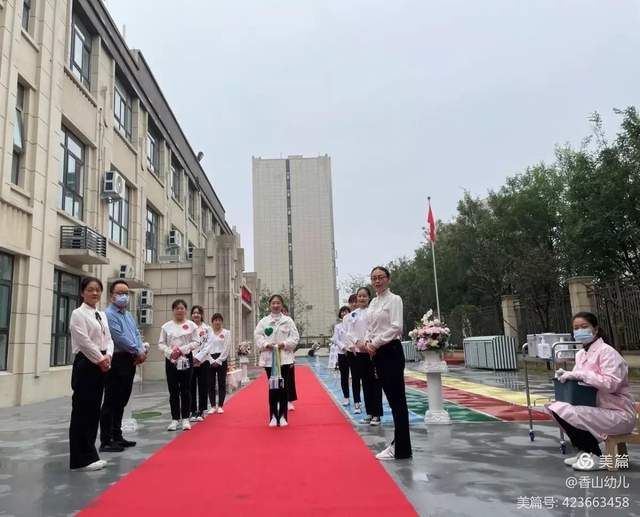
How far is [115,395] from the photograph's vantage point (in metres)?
5.59

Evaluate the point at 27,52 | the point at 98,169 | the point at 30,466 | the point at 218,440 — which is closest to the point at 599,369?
the point at 218,440

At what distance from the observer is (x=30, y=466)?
4707mm

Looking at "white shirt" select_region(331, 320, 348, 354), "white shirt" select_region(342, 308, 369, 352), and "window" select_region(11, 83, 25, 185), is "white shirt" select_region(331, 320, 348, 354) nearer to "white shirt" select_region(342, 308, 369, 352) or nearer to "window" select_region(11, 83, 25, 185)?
"white shirt" select_region(342, 308, 369, 352)

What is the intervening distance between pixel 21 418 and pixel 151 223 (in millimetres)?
13563

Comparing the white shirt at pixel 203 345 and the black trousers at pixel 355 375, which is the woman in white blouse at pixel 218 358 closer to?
the white shirt at pixel 203 345

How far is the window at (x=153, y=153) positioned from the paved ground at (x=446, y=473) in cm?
1624

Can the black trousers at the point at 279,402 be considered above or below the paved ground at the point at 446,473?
above

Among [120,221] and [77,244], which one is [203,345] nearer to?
[77,244]

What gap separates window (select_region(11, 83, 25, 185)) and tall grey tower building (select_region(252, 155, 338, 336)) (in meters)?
59.9

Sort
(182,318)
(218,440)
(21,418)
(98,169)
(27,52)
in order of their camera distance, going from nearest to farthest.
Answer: (218,440)
(182,318)
(21,418)
(27,52)
(98,169)

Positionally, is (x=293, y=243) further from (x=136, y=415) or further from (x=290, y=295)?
(x=136, y=415)

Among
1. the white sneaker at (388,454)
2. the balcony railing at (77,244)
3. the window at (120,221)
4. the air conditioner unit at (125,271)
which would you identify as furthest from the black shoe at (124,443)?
the window at (120,221)

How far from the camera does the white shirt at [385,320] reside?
4.74m

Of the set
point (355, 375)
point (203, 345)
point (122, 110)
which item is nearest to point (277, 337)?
point (203, 345)
